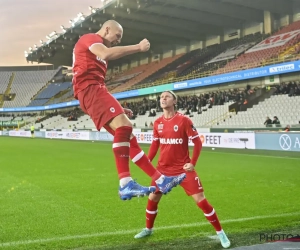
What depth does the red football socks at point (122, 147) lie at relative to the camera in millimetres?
3924

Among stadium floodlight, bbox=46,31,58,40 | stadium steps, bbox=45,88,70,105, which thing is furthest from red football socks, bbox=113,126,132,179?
stadium steps, bbox=45,88,70,105

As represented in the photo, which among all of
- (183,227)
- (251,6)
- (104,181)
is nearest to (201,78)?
(251,6)

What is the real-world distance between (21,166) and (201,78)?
19.6 m

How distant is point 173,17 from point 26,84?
42.2 metres

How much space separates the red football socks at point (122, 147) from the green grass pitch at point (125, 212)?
3.30 ft

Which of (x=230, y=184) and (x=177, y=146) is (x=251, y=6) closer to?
(x=230, y=184)

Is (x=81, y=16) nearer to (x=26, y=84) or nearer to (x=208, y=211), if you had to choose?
(x=26, y=84)

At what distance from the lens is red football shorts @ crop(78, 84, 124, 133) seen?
3.91 metres

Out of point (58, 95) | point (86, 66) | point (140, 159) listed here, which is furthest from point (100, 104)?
point (58, 95)

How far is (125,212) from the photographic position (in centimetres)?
621

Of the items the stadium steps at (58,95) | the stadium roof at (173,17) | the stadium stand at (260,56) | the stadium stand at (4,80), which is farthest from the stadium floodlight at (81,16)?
the stadium stand at (4,80)

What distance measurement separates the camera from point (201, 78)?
30234 millimetres

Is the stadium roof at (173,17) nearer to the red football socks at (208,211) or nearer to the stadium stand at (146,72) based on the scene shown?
the stadium stand at (146,72)

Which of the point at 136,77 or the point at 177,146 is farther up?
the point at 136,77
